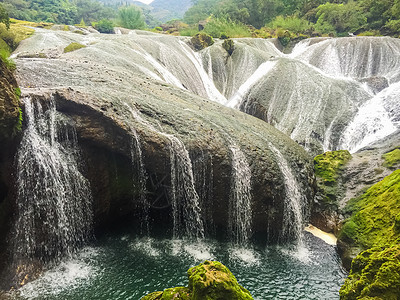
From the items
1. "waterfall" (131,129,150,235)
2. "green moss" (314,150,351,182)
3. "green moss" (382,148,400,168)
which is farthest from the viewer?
"green moss" (314,150,351,182)

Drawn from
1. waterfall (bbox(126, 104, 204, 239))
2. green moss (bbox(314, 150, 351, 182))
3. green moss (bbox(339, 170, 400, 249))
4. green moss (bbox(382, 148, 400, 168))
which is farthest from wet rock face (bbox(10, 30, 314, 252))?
green moss (bbox(382, 148, 400, 168))

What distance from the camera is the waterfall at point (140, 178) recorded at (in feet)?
26.1

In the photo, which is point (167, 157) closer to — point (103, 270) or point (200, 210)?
point (200, 210)

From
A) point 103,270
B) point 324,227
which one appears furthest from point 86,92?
point 324,227

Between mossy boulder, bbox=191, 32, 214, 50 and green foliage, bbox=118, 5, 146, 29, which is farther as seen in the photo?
green foliage, bbox=118, 5, 146, 29

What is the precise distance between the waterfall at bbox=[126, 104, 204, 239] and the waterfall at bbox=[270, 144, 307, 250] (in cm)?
290

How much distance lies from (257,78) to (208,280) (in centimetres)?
1631

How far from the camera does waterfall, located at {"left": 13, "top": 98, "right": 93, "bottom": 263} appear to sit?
6934 millimetres

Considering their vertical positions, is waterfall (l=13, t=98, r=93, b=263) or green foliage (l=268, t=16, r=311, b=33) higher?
green foliage (l=268, t=16, r=311, b=33)

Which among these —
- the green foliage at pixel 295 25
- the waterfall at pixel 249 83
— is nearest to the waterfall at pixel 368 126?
the waterfall at pixel 249 83

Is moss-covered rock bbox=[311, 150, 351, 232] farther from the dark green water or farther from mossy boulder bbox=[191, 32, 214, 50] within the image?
mossy boulder bbox=[191, 32, 214, 50]

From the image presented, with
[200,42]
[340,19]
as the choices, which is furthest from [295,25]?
[200,42]

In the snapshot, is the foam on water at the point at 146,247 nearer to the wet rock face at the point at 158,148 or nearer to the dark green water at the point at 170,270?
the dark green water at the point at 170,270

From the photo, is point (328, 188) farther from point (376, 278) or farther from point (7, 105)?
point (7, 105)
